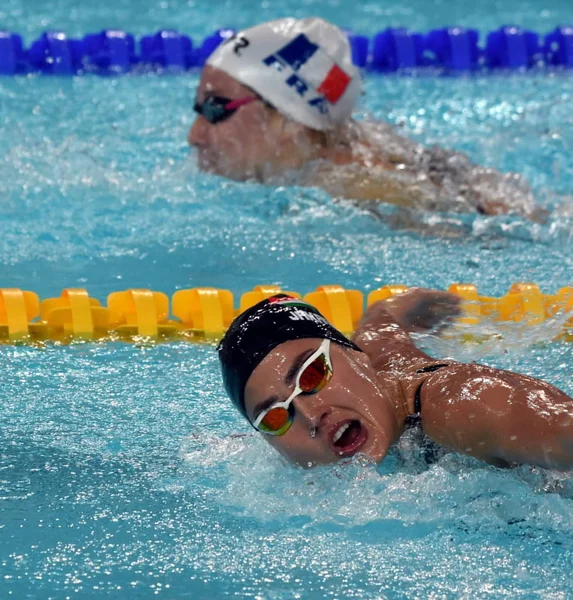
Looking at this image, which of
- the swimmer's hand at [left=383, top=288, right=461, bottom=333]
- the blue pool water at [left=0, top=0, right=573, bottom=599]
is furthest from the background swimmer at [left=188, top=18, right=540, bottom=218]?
the swimmer's hand at [left=383, top=288, right=461, bottom=333]

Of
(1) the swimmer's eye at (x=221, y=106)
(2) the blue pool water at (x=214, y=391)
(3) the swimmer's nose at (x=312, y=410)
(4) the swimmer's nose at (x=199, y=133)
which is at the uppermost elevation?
(1) the swimmer's eye at (x=221, y=106)

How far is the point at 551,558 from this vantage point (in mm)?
2180

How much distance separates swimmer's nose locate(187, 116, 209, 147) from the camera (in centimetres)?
446

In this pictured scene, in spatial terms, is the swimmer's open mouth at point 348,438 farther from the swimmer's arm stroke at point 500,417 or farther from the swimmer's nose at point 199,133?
the swimmer's nose at point 199,133

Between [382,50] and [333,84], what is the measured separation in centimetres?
231

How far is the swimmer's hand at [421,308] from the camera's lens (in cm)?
289

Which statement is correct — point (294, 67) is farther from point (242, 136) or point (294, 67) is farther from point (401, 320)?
point (401, 320)

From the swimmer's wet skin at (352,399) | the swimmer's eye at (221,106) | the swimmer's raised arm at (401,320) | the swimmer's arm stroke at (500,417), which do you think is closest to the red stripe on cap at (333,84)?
the swimmer's eye at (221,106)

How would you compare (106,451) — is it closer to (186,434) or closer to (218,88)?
(186,434)

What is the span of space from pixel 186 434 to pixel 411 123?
3.39 metres

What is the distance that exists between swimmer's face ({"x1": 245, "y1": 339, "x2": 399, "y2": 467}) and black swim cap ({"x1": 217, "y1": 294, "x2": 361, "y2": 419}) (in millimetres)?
19

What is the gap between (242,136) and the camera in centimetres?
440

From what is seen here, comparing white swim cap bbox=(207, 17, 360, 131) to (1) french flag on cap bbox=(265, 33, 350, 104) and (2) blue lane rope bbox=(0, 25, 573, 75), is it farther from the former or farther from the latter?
(2) blue lane rope bbox=(0, 25, 573, 75)

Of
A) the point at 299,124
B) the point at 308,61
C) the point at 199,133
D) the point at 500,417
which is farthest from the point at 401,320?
the point at 199,133
